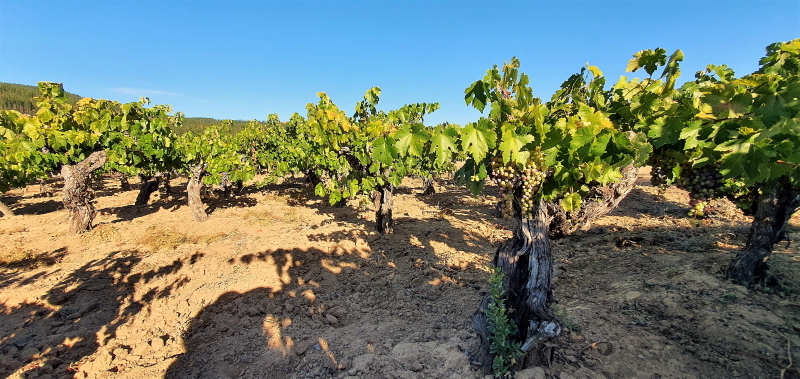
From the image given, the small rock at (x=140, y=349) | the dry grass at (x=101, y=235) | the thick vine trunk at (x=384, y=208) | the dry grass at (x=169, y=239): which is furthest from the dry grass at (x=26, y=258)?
the thick vine trunk at (x=384, y=208)

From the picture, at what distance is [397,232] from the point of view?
8539 millimetres

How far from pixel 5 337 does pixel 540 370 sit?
21.5 ft

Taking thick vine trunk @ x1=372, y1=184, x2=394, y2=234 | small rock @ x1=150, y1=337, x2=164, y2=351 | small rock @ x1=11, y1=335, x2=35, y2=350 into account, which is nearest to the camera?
small rock @ x1=11, y1=335, x2=35, y2=350

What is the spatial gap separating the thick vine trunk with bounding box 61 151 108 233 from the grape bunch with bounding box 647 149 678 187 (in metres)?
11.6

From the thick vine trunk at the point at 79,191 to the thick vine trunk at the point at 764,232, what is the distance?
13584mm

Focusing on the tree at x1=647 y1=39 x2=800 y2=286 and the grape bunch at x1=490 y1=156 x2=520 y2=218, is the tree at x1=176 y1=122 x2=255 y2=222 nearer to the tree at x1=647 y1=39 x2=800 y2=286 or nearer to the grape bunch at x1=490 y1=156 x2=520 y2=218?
the grape bunch at x1=490 y1=156 x2=520 y2=218

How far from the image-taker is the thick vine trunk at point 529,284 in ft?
9.87

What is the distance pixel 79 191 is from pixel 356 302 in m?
8.21

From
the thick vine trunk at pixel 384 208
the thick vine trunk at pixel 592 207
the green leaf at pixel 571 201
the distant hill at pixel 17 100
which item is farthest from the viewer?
the distant hill at pixel 17 100

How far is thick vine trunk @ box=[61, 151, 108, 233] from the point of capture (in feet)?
26.6

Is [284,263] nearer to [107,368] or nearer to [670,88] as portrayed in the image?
[107,368]

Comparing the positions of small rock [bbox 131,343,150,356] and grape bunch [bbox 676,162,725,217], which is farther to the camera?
small rock [bbox 131,343,150,356]

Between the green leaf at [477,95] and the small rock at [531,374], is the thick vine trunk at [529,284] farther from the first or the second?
the green leaf at [477,95]

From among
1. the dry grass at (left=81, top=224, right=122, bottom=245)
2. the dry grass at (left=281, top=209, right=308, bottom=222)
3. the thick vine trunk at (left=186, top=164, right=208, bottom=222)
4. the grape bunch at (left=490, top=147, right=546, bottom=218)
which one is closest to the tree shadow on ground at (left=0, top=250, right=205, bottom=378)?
the dry grass at (left=81, top=224, right=122, bottom=245)
